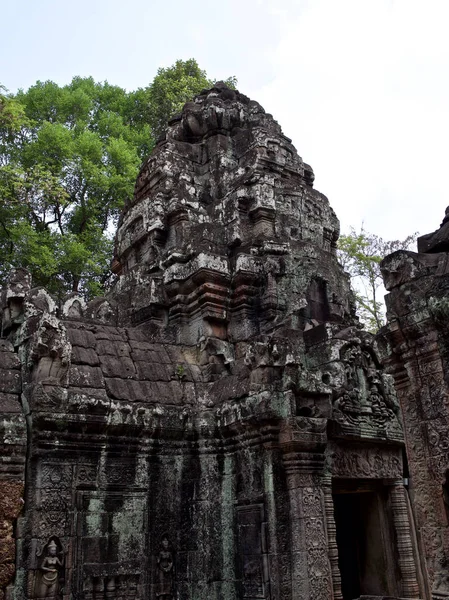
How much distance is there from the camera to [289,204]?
9633mm

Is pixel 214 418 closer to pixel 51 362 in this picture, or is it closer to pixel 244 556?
pixel 244 556

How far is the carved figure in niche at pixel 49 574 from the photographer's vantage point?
558 cm

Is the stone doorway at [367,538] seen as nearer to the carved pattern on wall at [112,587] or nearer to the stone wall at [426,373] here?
the carved pattern on wall at [112,587]

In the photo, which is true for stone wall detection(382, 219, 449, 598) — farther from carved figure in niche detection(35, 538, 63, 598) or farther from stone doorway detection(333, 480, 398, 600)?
carved figure in niche detection(35, 538, 63, 598)

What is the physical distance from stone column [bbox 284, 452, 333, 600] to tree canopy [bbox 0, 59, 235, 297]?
11.0m

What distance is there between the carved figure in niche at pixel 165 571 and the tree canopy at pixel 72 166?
34.3ft

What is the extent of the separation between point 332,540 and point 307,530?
0.43m

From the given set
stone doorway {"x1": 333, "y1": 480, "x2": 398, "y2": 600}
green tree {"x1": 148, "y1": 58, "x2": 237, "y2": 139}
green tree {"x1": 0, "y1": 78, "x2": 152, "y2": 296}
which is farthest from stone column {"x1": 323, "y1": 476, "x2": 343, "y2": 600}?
green tree {"x1": 148, "y1": 58, "x2": 237, "y2": 139}

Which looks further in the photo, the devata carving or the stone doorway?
the stone doorway

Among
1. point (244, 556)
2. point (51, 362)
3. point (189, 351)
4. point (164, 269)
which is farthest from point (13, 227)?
point (244, 556)

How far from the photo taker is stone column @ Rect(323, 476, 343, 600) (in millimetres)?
6223

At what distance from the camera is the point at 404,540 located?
7336 millimetres

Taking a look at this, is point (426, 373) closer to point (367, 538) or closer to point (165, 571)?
point (165, 571)

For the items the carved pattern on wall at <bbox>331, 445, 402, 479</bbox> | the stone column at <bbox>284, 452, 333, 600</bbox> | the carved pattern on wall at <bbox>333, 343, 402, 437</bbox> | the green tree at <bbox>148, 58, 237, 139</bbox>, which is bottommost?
the stone column at <bbox>284, 452, 333, 600</bbox>
